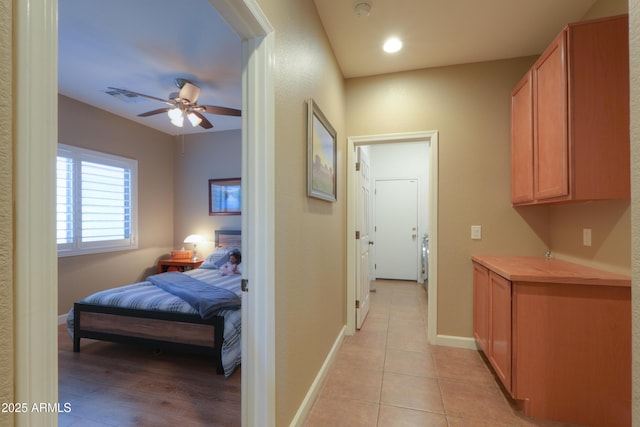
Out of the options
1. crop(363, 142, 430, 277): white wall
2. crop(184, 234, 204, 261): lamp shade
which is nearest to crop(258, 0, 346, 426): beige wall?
crop(184, 234, 204, 261): lamp shade

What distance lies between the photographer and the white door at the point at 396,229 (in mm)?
5387

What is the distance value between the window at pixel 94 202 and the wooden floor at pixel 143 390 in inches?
56.4

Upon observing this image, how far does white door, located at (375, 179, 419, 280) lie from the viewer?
5387mm

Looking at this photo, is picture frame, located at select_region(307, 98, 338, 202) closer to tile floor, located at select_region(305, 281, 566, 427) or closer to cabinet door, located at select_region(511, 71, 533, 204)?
tile floor, located at select_region(305, 281, 566, 427)

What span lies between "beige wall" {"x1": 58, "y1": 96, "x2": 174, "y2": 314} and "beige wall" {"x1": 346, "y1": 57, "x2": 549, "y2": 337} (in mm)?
3692

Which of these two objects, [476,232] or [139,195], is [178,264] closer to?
[139,195]

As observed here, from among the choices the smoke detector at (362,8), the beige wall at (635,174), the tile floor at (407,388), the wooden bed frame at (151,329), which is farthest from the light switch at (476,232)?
the wooden bed frame at (151,329)

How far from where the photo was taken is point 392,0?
6.48 feet

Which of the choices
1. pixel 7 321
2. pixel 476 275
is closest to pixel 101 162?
pixel 7 321

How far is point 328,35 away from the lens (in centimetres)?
237

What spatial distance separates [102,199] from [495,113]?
15.6 ft

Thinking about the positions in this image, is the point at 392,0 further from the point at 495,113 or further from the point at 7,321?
the point at 7,321

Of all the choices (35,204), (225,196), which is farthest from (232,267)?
(35,204)

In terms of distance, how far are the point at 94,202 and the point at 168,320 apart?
93.7 inches
